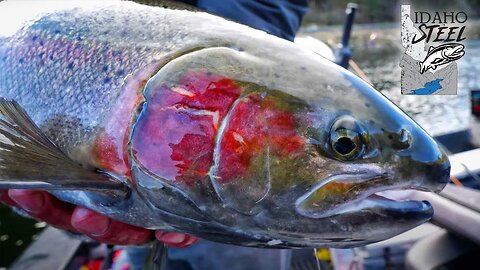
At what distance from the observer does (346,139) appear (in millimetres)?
1051

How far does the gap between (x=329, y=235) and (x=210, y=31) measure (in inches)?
23.0

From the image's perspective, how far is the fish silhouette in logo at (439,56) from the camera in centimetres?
360

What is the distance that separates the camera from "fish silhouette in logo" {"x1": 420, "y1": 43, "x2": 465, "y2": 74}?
3598 millimetres

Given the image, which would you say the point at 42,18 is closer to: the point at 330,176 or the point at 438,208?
the point at 330,176

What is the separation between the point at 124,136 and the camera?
120 cm

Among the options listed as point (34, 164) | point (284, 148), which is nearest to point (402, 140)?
point (284, 148)

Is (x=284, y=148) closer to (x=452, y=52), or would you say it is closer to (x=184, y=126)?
(x=184, y=126)

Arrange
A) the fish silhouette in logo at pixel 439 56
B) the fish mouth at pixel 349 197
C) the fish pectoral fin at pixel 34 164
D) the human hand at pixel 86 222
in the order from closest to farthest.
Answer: the fish mouth at pixel 349 197
the fish pectoral fin at pixel 34 164
the human hand at pixel 86 222
the fish silhouette in logo at pixel 439 56

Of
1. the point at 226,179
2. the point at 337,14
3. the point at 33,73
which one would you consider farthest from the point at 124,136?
the point at 337,14

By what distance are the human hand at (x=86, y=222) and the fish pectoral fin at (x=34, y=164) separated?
267 millimetres

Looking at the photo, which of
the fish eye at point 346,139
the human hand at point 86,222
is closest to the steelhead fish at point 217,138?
the fish eye at point 346,139

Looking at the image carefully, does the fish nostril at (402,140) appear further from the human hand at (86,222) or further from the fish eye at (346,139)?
the human hand at (86,222)

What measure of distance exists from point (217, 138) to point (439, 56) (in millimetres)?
3213

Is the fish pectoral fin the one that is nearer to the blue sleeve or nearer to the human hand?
the human hand
